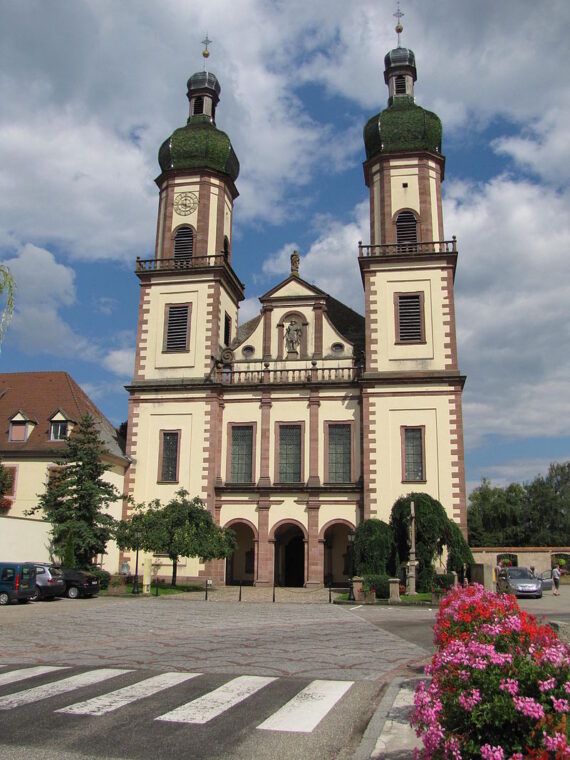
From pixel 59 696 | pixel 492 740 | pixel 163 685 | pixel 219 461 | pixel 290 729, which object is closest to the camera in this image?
pixel 492 740

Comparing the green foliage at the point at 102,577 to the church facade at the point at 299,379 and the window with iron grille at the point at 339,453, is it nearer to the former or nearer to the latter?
the church facade at the point at 299,379

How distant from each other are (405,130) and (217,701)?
3484 cm

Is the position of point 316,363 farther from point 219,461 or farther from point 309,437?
point 219,461

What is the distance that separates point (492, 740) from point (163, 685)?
247 inches

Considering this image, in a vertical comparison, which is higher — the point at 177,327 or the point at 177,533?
the point at 177,327

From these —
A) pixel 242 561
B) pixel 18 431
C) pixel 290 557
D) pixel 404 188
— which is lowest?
pixel 242 561

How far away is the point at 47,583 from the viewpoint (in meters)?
27.4

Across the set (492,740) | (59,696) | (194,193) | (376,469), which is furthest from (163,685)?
(194,193)

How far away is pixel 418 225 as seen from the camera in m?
37.7

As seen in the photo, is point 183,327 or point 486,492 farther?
point 486,492

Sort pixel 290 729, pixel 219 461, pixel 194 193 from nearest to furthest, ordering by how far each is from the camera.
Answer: pixel 290 729, pixel 219 461, pixel 194 193

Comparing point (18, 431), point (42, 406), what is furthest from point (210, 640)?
point (42, 406)

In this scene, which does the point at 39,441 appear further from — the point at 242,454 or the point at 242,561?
the point at 242,561

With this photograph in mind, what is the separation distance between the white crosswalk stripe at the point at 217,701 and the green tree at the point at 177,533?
2153 cm
